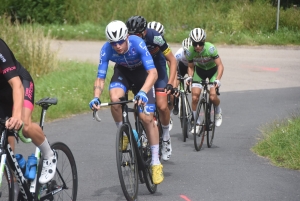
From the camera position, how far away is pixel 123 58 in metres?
7.86

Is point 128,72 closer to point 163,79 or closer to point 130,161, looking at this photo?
point 130,161

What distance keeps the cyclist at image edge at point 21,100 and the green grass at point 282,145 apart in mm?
4003

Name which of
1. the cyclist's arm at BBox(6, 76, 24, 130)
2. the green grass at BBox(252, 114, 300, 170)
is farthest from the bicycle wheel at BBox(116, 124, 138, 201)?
the green grass at BBox(252, 114, 300, 170)

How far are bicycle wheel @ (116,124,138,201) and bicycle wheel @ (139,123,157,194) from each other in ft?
0.95

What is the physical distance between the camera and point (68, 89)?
591 inches

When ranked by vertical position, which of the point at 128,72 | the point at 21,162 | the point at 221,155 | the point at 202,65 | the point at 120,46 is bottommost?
the point at 221,155

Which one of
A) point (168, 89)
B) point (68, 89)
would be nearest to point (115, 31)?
point (168, 89)

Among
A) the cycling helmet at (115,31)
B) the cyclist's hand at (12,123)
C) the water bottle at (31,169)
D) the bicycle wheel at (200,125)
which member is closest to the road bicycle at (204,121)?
the bicycle wheel at (200,125)

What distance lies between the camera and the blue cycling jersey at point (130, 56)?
768 centimetres

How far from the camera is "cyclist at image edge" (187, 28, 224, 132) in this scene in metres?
11.0

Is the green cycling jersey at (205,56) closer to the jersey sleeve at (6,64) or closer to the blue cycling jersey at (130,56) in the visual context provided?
the blue cycling jersey at (130,56)

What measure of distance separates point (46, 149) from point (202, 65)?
5.84 metres

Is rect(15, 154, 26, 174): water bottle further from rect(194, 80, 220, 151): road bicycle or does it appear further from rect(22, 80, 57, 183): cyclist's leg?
rect(194, 80, 220, 151): road bicycle

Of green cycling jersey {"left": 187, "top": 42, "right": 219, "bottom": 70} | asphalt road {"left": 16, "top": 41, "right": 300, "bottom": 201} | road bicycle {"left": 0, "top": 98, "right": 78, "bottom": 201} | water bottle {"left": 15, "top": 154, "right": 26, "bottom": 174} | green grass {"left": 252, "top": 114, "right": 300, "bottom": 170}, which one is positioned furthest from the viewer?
green cycling jersey {"left": 187, "top": 42, "right": 219, "bottom": 70}
